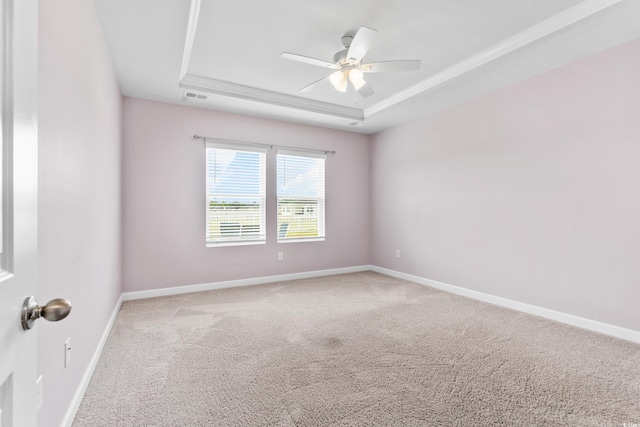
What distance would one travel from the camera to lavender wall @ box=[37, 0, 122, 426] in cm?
129

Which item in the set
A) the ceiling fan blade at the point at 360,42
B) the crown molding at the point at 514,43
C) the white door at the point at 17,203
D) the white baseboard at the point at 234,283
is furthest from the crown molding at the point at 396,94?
the white baseboard at the point at 234,283

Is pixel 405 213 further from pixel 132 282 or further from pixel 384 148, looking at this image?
pixel 132 282

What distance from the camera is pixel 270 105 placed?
406cm

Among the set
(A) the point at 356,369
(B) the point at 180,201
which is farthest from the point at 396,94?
(A) the point at 356,369

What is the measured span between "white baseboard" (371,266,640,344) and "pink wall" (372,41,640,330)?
0.17 ft

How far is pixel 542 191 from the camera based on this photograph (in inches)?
127

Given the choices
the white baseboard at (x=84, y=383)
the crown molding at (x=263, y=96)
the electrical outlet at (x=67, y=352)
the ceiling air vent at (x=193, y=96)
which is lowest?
the white baseboard at (x=84, y=383)

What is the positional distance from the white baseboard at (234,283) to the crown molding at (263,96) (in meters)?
2.51

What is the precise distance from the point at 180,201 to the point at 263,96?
5.82ft

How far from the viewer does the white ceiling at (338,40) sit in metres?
2.30

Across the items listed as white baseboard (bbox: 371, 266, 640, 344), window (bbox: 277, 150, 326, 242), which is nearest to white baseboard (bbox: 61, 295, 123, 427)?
window (bbox: 277, 150, 326, 242)

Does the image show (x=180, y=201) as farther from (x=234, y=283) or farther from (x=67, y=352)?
(x=67, y=352)

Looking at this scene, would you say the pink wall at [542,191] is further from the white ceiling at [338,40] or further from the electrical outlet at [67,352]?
the electrical outlet at [67,352]

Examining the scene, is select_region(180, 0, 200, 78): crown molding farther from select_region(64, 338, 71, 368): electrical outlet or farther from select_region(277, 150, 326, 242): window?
select_region(64, 338, 71, 368): electrical outlet
